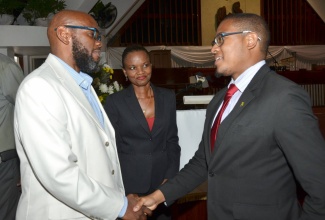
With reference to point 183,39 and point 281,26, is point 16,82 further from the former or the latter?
point 281,26

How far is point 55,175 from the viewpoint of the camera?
159 cm

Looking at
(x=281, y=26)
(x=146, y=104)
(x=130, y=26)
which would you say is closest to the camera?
(x=146, y=104)

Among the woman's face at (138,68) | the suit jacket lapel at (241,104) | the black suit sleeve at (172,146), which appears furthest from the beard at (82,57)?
the black suit sleeve at (172,146)

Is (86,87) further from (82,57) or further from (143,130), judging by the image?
(143,130)

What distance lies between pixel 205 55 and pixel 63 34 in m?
11.3

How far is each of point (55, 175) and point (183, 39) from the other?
487 inches

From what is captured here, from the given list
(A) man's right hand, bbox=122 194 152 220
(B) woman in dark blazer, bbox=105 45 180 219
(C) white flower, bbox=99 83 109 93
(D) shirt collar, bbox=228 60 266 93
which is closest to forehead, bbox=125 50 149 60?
(B) woman in dark blazer, bbox=105 45 180 219

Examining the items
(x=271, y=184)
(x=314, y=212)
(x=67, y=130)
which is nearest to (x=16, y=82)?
(x=67, y=130)

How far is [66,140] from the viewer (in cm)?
163

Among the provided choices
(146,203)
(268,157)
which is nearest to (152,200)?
(146,203)

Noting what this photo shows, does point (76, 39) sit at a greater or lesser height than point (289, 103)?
greater

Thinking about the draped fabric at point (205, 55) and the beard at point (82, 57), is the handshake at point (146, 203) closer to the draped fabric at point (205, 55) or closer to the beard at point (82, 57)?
the beard at point (82, 57)

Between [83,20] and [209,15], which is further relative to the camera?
[209,15]

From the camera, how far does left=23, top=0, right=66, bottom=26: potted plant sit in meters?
5.99
